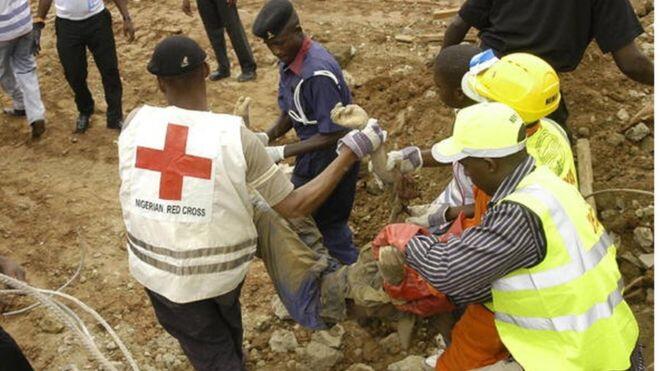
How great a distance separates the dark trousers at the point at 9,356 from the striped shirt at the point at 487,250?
1.74m

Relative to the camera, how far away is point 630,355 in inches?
102

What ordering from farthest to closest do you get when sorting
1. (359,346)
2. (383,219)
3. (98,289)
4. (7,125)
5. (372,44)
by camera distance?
(372,44) → (7,125) → (383,219) → (98,289) → (359,346)

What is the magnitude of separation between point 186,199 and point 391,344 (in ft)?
5.61

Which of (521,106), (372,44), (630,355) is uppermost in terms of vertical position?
(521,106)

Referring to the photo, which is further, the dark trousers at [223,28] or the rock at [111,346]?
the dark trousers at [223,28]

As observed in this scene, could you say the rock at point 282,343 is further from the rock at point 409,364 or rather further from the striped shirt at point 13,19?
the striped shirt at point 13,19

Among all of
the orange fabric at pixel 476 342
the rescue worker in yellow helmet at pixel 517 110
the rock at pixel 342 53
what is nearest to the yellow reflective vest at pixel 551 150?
the rescue worker in yellow helmet at pixel 517 110

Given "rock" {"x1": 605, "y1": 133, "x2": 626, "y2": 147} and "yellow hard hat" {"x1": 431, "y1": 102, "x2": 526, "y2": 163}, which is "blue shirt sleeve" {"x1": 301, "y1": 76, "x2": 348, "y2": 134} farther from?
"rock" {"x1": 605, "y1": 133, "x2": 626, "y2": 147}

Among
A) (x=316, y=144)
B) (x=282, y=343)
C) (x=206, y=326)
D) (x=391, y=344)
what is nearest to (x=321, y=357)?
(x=282, y=343)

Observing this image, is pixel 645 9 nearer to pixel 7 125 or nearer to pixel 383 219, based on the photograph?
pixel 383 219

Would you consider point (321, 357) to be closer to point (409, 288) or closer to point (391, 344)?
point (391, 344)

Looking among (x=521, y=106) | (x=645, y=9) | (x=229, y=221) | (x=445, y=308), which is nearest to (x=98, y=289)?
(x=229, y=221)

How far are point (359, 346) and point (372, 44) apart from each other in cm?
446

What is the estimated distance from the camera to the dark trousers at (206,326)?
124 inches
